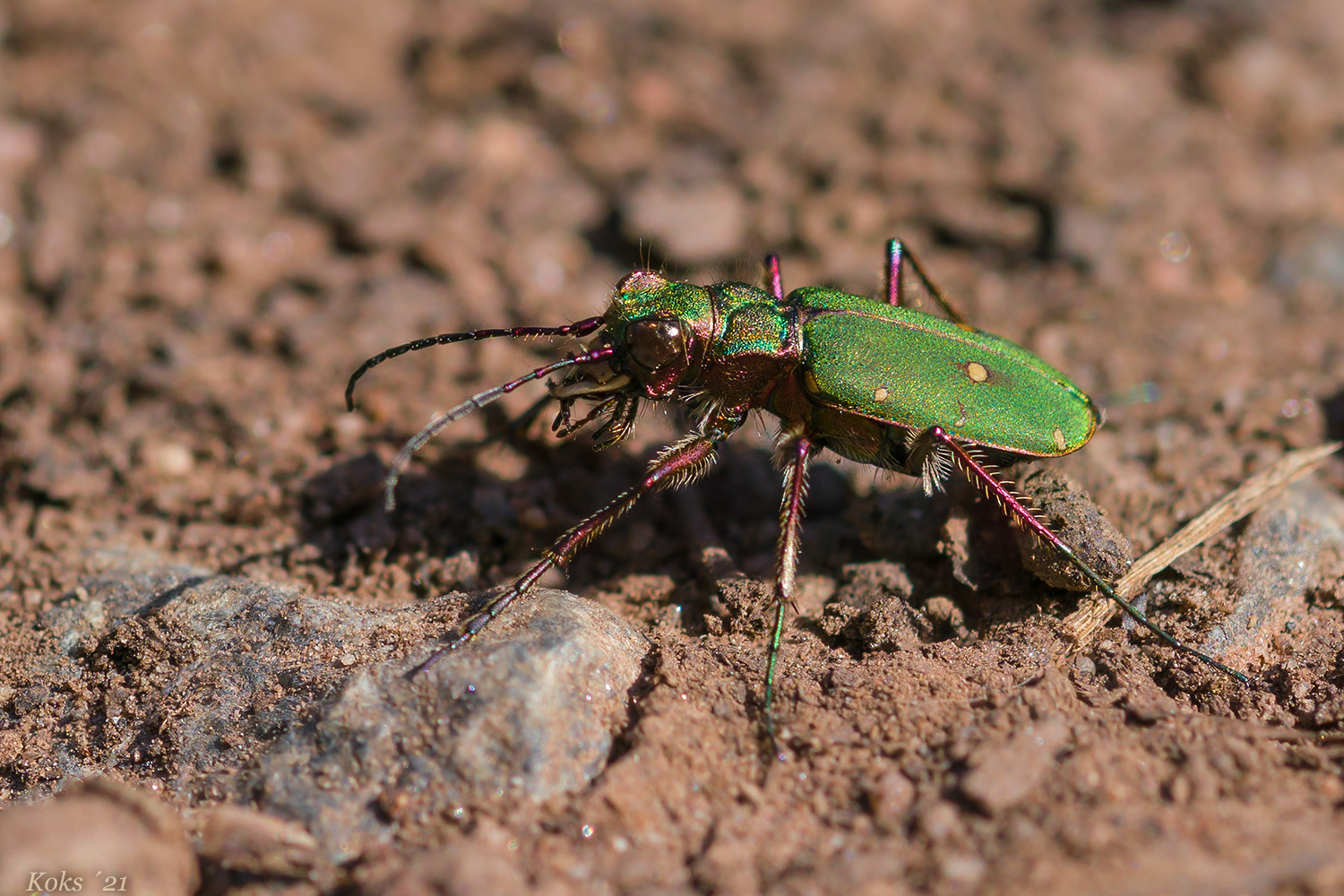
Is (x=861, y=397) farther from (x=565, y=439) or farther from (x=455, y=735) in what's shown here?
(x=455, y=735)

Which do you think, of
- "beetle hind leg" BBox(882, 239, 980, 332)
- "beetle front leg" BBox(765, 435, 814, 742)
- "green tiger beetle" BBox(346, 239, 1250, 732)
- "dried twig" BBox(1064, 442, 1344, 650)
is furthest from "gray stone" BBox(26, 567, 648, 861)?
"beetle hind leg" BBox(882, 239, 980, 332)

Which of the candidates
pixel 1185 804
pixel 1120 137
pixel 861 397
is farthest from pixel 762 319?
pixel 1120 137

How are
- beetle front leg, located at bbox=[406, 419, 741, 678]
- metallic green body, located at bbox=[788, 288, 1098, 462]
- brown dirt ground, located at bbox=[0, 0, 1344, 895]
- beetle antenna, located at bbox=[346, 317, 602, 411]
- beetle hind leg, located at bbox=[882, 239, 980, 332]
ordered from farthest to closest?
1. beetle hind leg, located at bbox=[882, 239, 980, 332]
2. metallic green body, located at bbox=[788, 288, 1098, 462]
3. beetle antenna, located at bbox=[346, 317, 602, 411]
4. beetle front leg, located at bbox=[406, 419, 741, 678]
5. brown dirt ground, located at bbox=[0, 0, 1344, 895]

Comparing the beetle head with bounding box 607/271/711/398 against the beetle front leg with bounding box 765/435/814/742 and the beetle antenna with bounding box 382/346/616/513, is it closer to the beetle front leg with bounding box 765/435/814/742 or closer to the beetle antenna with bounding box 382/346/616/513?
the beetle antenna with bounding box 382/346/616/513

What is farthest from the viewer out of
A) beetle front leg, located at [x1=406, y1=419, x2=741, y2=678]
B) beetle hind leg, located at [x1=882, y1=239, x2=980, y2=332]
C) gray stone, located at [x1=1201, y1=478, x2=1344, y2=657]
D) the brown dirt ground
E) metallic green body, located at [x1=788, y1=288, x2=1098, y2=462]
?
beetle hind leg, located at [x1=882, y1=239, x2=980, y2=332]

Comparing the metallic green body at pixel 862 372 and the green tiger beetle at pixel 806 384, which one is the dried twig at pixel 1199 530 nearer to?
the green tiger beetle at pixel 806 384

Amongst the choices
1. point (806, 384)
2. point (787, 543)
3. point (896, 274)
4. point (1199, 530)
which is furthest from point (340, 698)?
point (1199, 530)

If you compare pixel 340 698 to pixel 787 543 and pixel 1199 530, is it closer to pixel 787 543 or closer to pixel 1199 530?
pixel 787 543
